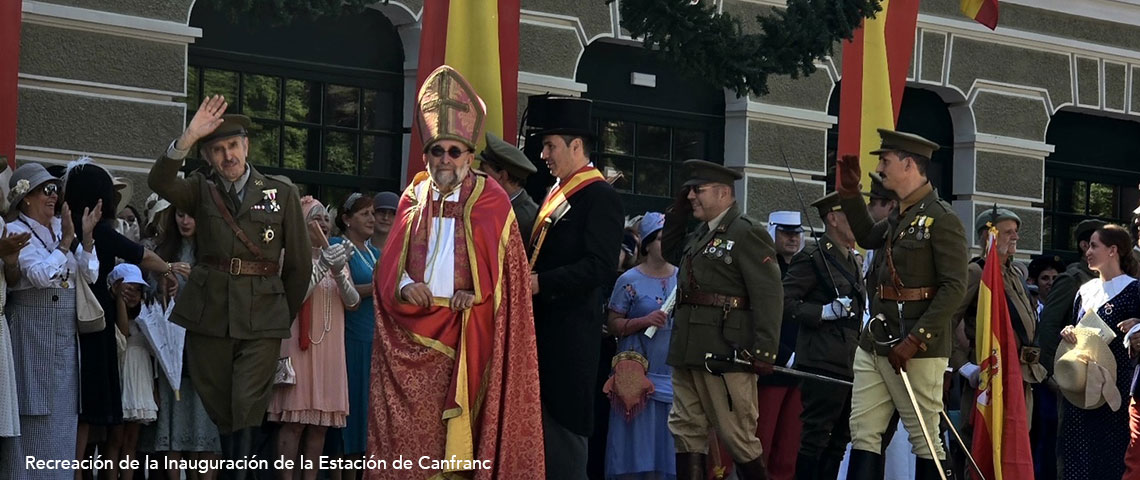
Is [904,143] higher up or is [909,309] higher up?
[904,143]

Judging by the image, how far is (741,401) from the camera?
9.83 m

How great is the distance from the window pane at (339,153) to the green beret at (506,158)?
6051 millimetres

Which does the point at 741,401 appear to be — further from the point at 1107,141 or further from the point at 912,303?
the point at 1107,141

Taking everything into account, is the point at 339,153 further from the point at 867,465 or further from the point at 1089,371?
the point at 867,465

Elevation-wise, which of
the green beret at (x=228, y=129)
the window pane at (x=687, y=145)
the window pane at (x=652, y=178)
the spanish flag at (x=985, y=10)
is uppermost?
the spanish flag at (x=985, y=10)

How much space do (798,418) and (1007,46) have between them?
8.69m

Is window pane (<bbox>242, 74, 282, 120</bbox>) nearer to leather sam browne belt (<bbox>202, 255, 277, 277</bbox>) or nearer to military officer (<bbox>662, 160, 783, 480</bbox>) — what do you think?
military officer (<bbox>662, 160, 783, 480</bbox>)

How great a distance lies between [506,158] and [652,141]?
816 cm

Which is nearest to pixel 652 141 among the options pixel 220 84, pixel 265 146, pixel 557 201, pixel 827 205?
pixel 265 146

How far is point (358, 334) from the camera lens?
1047 cm

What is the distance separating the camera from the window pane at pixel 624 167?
1700 cm

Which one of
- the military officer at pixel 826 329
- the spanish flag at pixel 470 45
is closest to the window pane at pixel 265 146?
the spanish flag at pixel 470 45

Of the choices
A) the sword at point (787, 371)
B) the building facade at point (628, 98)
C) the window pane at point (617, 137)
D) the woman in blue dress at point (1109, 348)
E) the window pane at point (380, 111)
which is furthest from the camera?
the window pane at point (617, 137)

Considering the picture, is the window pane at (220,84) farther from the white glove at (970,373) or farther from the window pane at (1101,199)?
the window pane at (1101,199)
